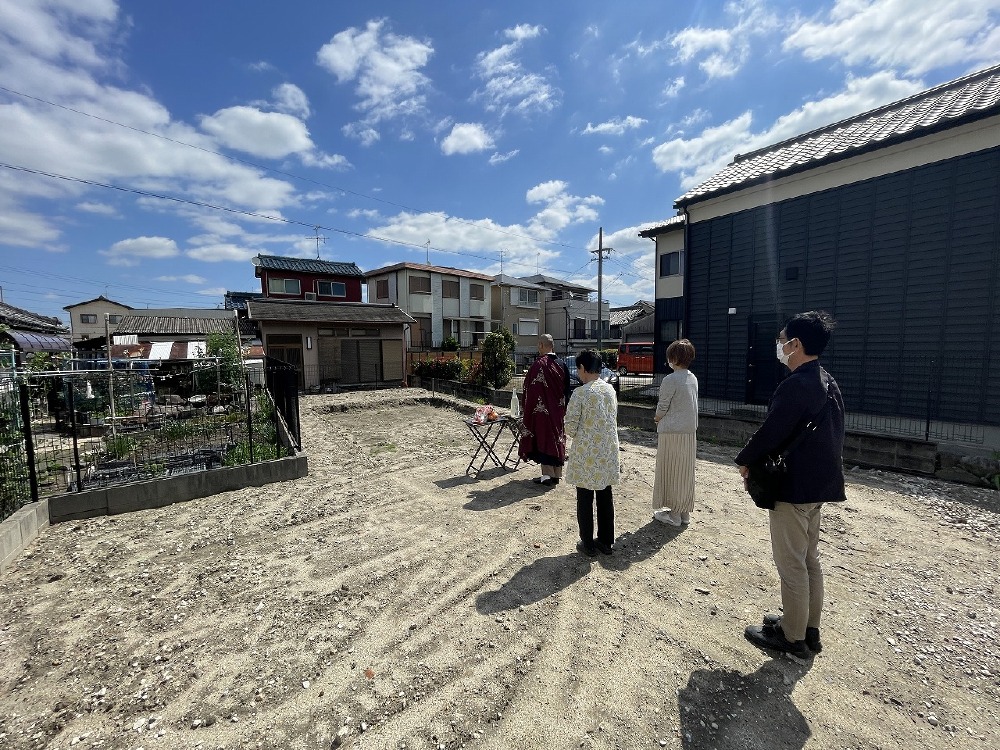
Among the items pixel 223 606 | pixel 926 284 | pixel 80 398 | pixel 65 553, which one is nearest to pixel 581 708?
pixel 223 606

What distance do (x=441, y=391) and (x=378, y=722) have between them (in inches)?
582

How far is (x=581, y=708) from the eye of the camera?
6.69ft

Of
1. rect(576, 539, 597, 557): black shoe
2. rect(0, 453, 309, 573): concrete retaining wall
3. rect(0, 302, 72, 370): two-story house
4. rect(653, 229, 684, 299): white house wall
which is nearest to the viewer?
rect(576, 539, 597, 557): black shoe

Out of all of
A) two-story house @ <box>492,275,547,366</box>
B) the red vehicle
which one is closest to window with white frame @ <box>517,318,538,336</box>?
two-story house @ <box>492,275,547,366</box>

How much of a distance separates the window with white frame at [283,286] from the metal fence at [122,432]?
15.0m

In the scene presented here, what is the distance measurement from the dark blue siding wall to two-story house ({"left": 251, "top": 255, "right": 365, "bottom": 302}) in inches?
919

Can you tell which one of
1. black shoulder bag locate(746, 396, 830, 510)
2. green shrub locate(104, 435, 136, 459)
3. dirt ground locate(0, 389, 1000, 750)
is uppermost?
black shoulder bag locate(746, 396, 830, 510)

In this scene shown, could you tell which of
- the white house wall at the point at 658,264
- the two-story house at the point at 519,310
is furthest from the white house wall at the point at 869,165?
the two-story house at the point at 519,310

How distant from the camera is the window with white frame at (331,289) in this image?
85.8 feet

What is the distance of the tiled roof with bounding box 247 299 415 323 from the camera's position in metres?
16.9

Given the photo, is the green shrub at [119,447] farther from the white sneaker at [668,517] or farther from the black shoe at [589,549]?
the white sneaker at [668,517]

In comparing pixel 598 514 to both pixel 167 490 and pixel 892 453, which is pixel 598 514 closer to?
pixel 167 490

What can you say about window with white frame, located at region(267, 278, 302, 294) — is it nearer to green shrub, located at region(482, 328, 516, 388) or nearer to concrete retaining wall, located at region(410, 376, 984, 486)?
green shrub, located at region(482, 328, 516, 388)

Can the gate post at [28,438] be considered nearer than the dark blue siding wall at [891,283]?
Yes
